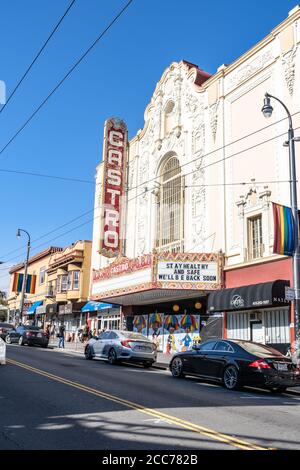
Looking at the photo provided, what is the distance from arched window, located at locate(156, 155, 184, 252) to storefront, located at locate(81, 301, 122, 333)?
7.27 m

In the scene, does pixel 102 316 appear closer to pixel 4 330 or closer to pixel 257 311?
pixel 4 330

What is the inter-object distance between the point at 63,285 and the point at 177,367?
3099 centimetres

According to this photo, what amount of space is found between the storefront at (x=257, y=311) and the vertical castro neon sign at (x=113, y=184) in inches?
446

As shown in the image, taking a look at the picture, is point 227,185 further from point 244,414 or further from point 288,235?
point 244,414

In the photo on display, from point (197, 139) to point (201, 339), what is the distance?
11339 millimetres

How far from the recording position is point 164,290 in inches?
974

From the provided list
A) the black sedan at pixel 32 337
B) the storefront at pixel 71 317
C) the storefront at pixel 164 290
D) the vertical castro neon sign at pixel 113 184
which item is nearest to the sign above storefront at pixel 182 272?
the storefront at pixel 164 290

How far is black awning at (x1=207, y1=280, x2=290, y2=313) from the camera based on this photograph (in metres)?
19.4

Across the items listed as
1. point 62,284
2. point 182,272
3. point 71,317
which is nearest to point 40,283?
point 62,284

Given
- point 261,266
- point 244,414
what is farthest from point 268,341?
point 244,414

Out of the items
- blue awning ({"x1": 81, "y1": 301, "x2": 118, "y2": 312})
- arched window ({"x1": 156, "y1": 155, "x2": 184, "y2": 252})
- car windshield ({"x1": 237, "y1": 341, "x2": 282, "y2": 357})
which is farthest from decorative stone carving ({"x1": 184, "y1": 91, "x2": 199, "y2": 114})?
car windshield ({"x1": 237, "y1": 341, "x2": 282, "y2": 357})

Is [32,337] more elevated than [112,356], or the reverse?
[32,337]

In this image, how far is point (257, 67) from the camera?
23875 mm

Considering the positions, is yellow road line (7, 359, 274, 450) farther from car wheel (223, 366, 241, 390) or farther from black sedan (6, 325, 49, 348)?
black sedan (6, 325, 49, 348)
